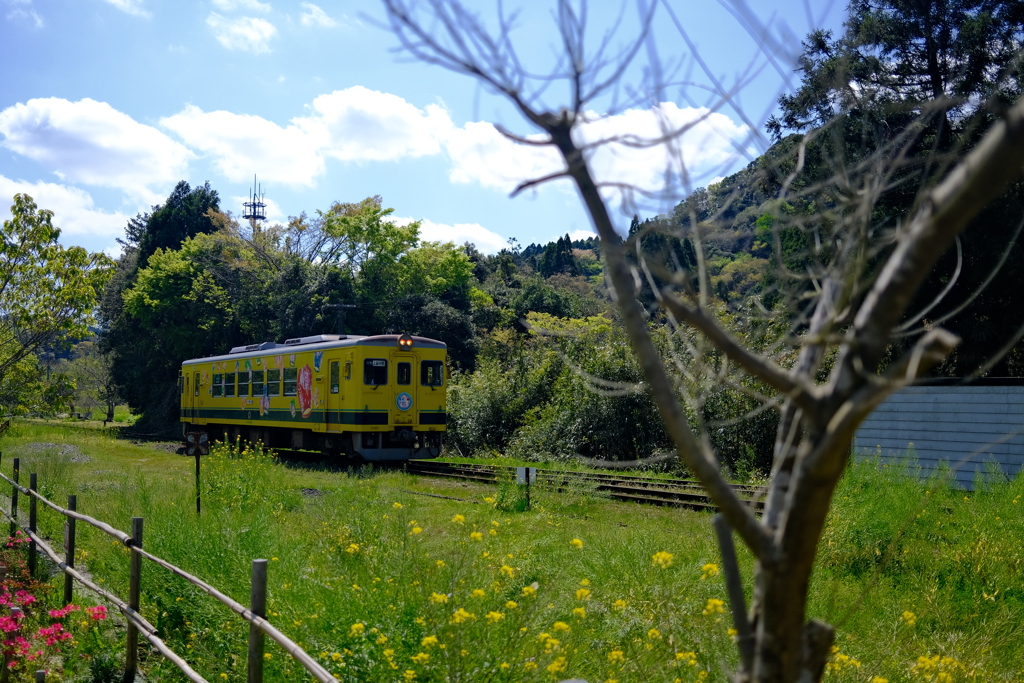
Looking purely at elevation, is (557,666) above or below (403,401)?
below

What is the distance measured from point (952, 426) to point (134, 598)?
39.1 ft

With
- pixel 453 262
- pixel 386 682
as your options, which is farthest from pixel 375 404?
pixel 453 262

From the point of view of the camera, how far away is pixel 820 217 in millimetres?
1912

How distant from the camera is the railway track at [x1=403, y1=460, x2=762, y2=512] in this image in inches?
434

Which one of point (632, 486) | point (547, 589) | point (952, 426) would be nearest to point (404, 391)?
point (632, 486)

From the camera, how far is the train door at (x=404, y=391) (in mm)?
17719

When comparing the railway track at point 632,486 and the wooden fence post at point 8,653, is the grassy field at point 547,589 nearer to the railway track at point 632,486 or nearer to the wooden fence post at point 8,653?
the wooden fence post at point 8,653

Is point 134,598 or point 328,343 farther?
point 328,343

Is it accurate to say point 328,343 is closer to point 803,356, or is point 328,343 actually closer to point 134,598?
point 134,598

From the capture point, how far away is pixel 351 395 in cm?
1714

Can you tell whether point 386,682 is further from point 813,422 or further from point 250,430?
point 250,430

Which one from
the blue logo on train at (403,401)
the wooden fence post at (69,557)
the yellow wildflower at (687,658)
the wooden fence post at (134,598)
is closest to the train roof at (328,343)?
the blue logo on train at (403,401)

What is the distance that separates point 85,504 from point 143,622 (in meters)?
5.75

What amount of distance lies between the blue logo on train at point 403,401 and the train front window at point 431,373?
1.73 ft
